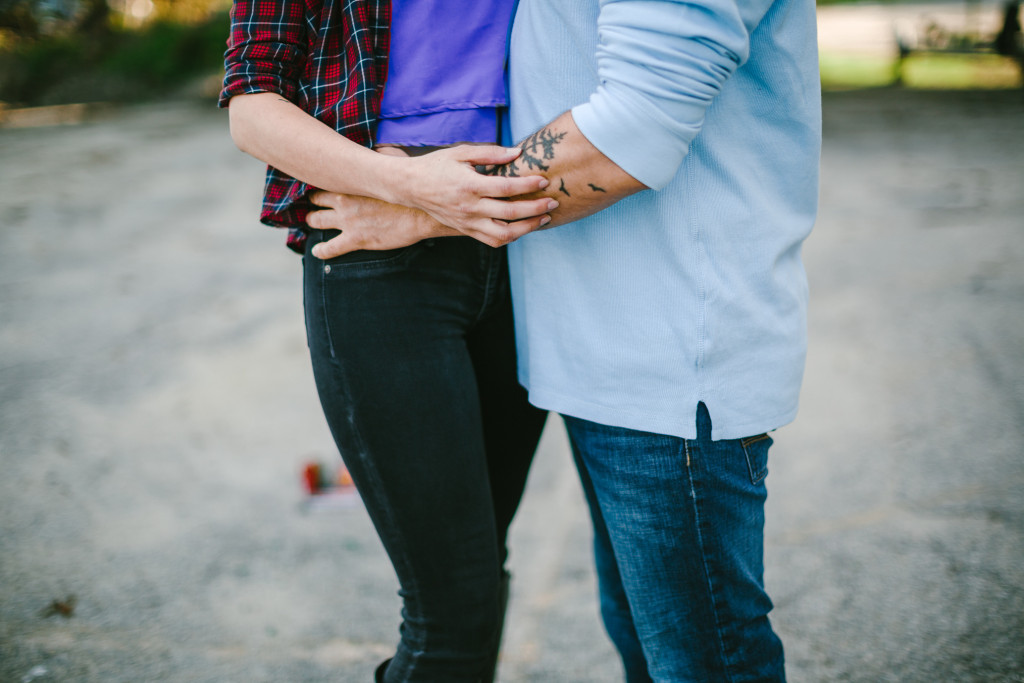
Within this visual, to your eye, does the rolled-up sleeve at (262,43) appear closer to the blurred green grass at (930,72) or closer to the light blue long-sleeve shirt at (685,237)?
the light blue long-sleeve shirt at (685,237)

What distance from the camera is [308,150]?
3.38 ft

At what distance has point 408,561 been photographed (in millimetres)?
1139

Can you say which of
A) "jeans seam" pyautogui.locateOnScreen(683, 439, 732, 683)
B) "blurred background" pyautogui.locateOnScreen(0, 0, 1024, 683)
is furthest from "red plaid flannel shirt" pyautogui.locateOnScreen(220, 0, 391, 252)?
"blurred background" pyautogui.locateOnScreen(0, 0, 1024, 683)

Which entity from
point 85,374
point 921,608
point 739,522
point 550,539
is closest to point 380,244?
point 739,522

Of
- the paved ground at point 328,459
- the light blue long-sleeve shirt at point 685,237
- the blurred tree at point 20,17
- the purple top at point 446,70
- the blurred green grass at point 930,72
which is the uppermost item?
the blurred tree at point 20,17

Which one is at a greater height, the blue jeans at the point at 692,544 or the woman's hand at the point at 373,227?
the woman's hand at the point at 373,227

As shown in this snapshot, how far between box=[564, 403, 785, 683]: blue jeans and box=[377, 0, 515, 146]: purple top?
49 cm

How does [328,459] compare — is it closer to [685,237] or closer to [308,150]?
[308,150]

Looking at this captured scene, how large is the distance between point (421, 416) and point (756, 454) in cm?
50

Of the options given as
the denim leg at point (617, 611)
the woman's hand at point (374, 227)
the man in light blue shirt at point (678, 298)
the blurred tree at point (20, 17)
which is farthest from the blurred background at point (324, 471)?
the blurred tree at point (20, 17)

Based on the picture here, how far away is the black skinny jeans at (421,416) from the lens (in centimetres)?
107

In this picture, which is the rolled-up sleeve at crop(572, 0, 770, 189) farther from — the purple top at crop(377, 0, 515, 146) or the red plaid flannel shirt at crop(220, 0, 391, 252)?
the red plaid flannel shirt at crop(220, 0, 391, 252)

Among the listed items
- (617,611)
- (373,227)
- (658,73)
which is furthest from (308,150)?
(617,611)

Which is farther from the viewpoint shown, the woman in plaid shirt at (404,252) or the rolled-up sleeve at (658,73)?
the woman in plaid shirt at (404,252)
